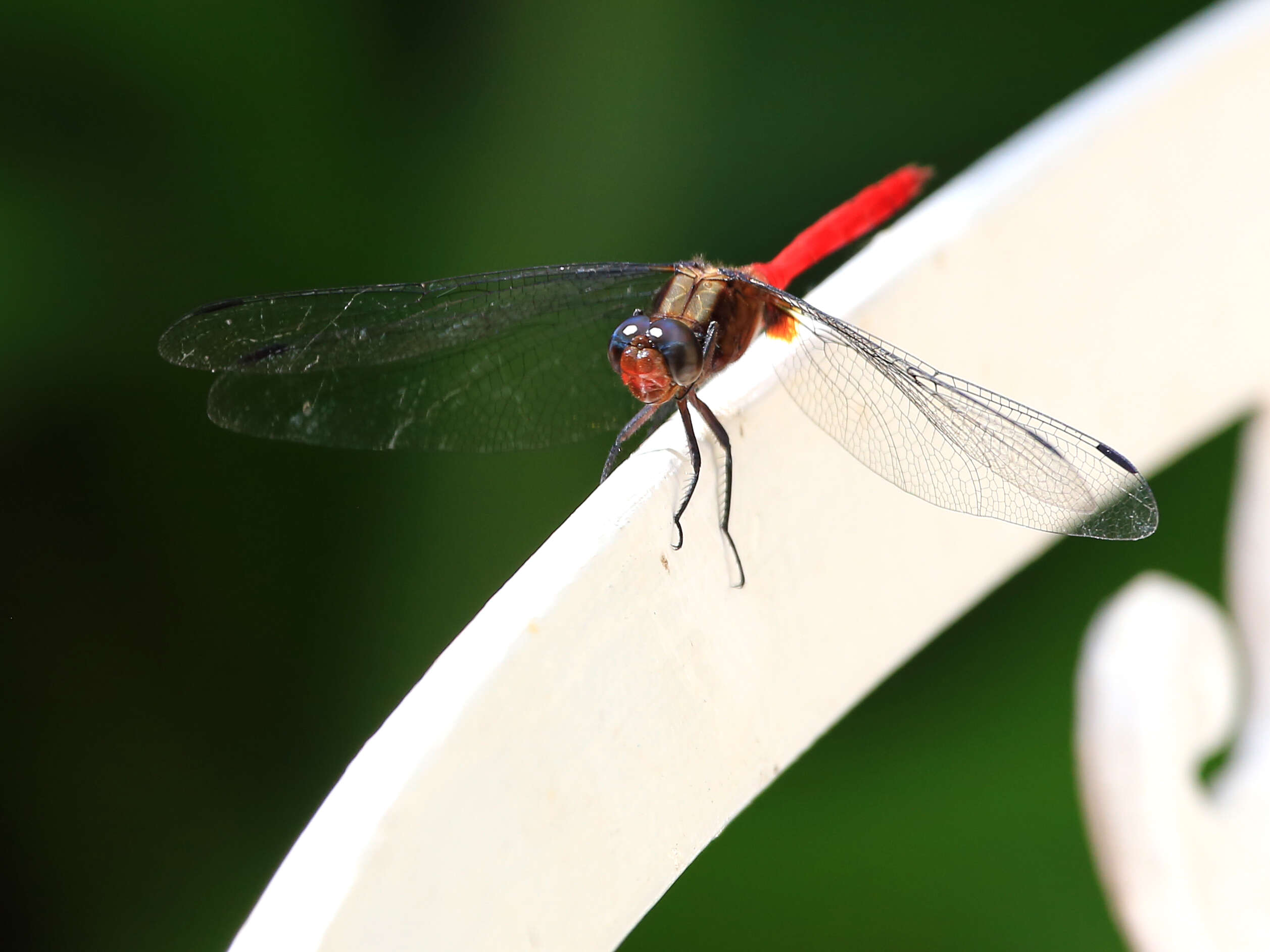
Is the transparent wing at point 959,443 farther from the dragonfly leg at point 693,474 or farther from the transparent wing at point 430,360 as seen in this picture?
the transparent wing at point 430,360

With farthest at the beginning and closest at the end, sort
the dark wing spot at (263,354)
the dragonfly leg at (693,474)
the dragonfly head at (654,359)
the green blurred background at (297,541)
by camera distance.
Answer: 1. the green blurred background at (297,541)
2. the dark wing spot at (263,354)
3. the dragonfly head at (654,359)
4. the dragonfly leg at (693,474)

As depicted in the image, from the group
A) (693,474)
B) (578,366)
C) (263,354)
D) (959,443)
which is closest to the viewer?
(693,474)

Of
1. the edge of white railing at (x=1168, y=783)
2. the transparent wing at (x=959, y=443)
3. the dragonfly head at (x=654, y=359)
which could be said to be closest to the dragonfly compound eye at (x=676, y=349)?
the dragonfly head at (x=654, y=359)

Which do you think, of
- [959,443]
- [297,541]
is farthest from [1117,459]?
[297,541]

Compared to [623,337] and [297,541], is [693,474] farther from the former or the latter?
[297,541]

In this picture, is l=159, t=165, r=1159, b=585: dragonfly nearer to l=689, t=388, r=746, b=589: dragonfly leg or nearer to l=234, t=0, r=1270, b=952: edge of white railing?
l=234, t=0, r=1270, b=952: edge of white railing
